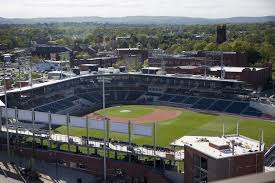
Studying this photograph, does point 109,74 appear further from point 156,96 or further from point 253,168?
point 253,168

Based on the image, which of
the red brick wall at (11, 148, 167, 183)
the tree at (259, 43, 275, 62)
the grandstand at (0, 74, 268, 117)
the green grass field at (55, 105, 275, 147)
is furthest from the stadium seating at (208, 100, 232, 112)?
the tree at (259, 43, 275, 62)

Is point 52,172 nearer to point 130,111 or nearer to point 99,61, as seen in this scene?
point 130,111

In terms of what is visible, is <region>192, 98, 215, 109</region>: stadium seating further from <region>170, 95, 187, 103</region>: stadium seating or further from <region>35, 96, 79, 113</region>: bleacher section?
<region>35, 96, 79, 113</region>: bleacher section

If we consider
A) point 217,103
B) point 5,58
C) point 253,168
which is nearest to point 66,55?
point 5,58

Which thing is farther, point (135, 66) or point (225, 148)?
point (135, 66)

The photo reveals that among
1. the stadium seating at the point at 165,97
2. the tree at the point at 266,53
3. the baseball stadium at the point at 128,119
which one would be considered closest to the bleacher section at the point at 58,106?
the baseball stadium at the point at 128,119

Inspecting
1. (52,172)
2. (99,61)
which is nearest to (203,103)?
(52,172)
